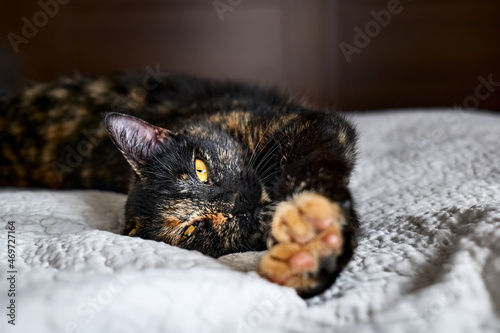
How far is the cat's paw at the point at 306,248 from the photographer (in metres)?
0.70

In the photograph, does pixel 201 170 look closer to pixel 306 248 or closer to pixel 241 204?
pixel 241 204

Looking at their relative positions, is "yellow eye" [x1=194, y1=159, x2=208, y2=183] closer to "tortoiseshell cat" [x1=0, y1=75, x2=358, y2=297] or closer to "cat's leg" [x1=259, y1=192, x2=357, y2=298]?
"tortoiseshell cat" [x1=0, y1=75, x2=358, y2=297]

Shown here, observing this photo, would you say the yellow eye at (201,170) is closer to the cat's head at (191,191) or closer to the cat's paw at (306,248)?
the cat's head at (191,191)

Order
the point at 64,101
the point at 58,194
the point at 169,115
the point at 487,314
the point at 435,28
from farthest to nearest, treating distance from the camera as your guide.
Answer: the point at 435,28 → the point at 64,101 → the point at 169,115 → the point at 58,194 → the point at 487,314

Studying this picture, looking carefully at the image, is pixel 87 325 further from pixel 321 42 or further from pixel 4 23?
pixel 4 23

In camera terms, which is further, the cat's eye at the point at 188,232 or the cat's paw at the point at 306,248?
the cat's eye at the point at 188,232

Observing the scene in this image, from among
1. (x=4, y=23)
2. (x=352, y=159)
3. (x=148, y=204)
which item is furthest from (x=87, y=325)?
(x=4, y=23)

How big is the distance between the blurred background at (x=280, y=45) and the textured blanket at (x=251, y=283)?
2.47 meters

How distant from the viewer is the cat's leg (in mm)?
703

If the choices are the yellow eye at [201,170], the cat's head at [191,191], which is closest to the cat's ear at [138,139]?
the cat's head at [191,191]

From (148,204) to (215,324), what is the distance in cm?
48

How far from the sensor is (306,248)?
28.1 inches

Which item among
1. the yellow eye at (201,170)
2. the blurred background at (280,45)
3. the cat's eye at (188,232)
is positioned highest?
the blurred background at (280,45)

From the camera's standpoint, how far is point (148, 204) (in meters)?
1.03
